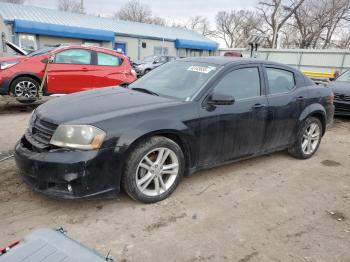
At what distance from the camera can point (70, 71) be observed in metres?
8.66

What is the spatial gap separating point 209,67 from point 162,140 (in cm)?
129

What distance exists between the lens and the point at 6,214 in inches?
129

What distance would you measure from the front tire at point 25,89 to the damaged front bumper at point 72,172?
5.42 m

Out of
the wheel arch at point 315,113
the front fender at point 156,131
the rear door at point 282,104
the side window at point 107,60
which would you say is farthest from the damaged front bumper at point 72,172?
the side window at point 107,60

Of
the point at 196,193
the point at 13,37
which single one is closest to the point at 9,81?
the point at 196,193

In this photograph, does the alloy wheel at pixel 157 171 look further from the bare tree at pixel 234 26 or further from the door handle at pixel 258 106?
the bare tree at pixel 234 26

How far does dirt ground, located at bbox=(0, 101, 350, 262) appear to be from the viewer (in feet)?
9.49

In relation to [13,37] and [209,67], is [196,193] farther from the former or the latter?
[13,37]

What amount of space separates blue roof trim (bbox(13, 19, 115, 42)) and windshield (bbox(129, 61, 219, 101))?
21.4 m

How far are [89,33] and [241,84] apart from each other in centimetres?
2360

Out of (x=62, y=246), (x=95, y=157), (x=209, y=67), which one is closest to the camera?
(x=62, y=246)

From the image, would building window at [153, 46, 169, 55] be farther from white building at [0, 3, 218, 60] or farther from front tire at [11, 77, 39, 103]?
front tire at [11, 77, 39, 103]

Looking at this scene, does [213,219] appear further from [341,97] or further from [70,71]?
[341,97]

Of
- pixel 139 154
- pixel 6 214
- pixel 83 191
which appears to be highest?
pixel 139 154
